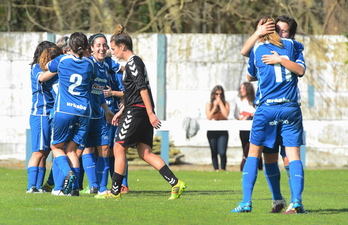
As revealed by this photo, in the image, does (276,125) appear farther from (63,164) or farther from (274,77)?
(63,164)

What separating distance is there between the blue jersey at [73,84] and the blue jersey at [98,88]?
1.45 feet

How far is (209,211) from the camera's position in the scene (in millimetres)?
7262

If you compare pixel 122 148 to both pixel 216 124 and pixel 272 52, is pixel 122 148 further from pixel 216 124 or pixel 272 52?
pixel 216 124

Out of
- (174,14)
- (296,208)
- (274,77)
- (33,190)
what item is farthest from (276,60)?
(174,14)

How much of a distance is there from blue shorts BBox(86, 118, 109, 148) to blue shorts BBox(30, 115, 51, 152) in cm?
60

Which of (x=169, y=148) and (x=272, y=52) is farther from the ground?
(x=272, y=52)

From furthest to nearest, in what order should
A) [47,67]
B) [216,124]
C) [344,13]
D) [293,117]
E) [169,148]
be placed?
[344,13], [169,148], [216,124], [47,67], [293,117]

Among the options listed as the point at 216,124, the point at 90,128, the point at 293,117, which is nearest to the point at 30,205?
the point at 90,128

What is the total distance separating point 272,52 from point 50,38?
9991 millimetres

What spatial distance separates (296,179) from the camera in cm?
689

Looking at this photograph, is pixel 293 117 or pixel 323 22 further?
pixel 323 22

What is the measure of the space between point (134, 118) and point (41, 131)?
174 centimetres

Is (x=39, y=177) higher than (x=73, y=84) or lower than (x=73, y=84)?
lower

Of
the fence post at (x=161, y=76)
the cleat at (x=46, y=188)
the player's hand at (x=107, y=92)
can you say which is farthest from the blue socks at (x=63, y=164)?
the fence post at (x=161, y=76)
